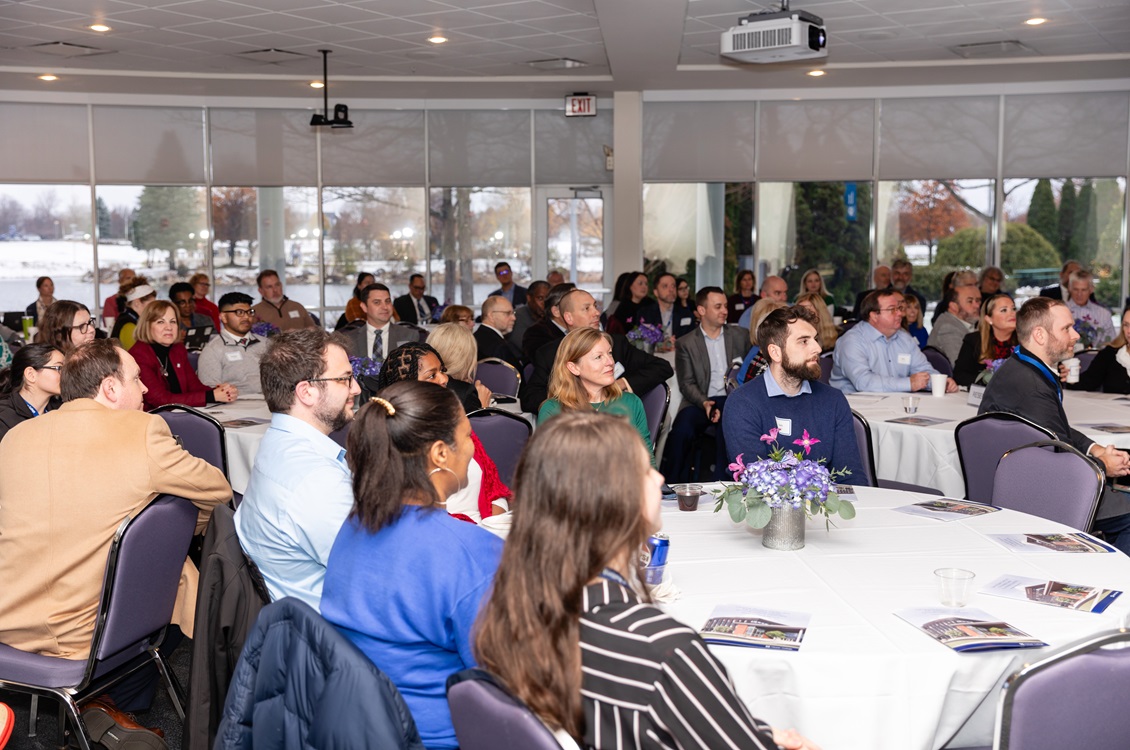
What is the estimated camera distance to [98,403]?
3.36 m

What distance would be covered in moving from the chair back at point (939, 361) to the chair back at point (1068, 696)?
18.7 ft

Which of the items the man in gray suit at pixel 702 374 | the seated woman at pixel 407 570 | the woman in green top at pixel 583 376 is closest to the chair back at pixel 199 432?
the woman in green top at pixel 583 376

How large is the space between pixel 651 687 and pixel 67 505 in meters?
2.19

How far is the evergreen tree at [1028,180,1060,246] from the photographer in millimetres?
12281

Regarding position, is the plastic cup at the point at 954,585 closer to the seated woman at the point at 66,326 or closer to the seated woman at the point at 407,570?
the seated woman at the point at 407,570

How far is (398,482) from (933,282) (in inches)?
448

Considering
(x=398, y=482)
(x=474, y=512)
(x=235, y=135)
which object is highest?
(x=235, y=135)

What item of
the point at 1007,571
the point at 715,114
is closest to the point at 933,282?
the point at 715,114

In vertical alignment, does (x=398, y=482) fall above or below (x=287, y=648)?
above

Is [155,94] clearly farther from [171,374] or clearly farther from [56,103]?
[171,374]

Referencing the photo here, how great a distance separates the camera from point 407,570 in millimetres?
2092

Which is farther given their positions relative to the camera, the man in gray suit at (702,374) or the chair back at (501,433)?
the man in gray suit at (702,374)

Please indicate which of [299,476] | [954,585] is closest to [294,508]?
[299,476]

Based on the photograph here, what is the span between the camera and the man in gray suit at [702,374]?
691 centimetres
